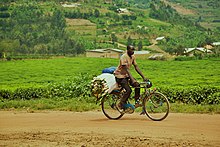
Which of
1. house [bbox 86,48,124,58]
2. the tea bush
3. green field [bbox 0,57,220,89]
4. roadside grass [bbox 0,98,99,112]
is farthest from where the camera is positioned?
house [bbox 86,48,124,58]

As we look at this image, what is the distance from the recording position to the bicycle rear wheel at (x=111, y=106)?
35.4 ft

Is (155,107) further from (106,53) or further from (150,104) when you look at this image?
(106,53)

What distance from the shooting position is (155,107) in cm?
1031

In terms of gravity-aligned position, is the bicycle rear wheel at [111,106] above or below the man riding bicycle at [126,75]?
below

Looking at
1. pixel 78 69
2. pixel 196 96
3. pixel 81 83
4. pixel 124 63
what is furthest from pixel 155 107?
pixel 78 69

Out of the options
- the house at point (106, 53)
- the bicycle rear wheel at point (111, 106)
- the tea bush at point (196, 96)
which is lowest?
the house at point (106, 53)

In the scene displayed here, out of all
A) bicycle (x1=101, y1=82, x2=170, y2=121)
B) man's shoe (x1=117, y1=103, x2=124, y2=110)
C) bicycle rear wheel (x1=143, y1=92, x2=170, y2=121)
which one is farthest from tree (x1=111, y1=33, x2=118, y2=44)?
bicycle rear wheel (x1=143, y1=92, x2=170, y2=121)

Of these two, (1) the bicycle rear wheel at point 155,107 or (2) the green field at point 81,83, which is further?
(2) the green field at point 81,83

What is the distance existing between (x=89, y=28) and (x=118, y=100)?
74970mm

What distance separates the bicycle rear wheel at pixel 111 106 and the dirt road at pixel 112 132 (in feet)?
0.56

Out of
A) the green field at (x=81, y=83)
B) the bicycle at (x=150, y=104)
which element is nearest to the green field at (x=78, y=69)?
the green field at (x=81, y=83)

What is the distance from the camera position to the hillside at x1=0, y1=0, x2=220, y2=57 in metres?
66.1

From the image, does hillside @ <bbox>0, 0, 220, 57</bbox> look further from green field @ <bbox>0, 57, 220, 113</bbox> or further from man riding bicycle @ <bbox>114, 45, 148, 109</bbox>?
man riding bicycle @ <bbox>114, 45, 148, 109</bbox>

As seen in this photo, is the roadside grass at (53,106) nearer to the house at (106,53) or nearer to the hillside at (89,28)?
the hillside at (89,28)
